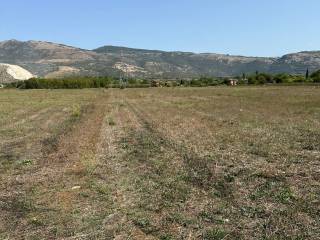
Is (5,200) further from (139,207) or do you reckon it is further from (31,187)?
(139,207)

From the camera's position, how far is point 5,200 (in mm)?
12562

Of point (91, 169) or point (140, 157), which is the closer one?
point (91, 169)

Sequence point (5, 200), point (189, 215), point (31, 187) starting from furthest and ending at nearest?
1. point (31, 187)
2. point (5, 200)
3. point (189, 215)

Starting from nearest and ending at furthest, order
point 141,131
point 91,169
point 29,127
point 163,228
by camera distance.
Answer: point 163,228 → point 91,169 → point 141,131 → point 29,127

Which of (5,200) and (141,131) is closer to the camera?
(5,200)

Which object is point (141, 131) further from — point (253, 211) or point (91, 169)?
point (253, 211)

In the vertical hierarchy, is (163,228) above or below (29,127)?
above

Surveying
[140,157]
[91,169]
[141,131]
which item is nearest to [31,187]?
[91,169]

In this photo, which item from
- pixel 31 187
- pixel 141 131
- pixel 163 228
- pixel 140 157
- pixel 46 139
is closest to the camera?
pixel 163 228

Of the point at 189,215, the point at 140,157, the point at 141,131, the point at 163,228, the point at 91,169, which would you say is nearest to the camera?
the point at 163,228

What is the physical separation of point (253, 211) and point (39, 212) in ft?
15.0

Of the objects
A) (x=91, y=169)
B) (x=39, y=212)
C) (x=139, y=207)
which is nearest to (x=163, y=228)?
(x=139, y=207)

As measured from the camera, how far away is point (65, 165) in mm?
16984

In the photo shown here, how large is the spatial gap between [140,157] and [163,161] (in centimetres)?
147
